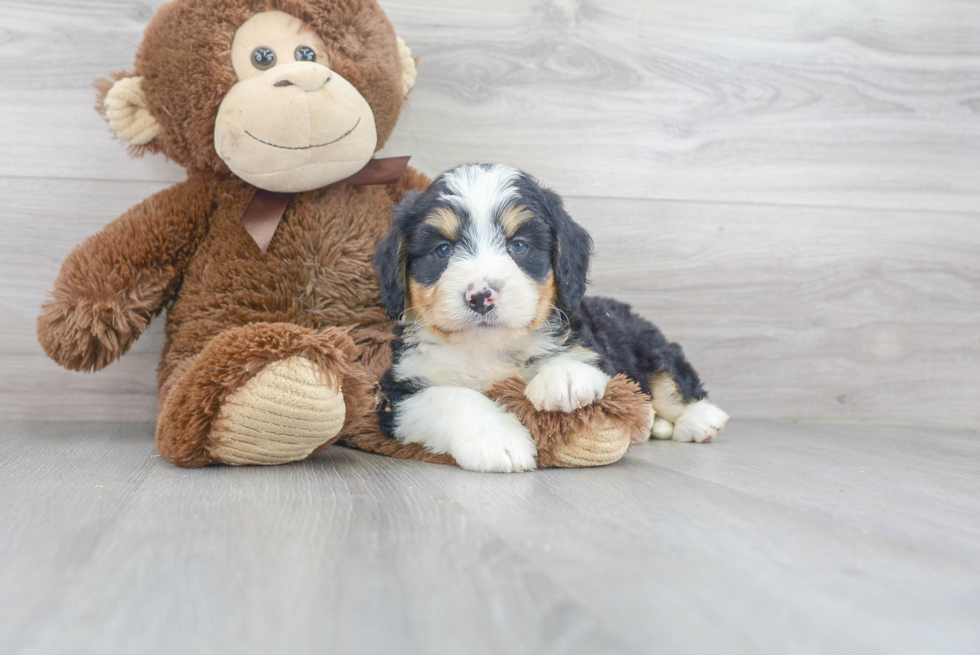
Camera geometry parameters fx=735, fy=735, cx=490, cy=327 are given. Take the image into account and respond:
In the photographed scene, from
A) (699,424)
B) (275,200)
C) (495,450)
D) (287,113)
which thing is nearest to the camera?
(495,450)

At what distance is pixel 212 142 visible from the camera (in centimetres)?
194

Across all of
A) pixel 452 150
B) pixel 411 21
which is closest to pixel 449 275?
pixel 452 150

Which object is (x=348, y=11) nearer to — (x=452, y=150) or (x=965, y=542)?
(x=452, y=150)

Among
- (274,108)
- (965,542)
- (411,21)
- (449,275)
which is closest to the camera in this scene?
(965,542)

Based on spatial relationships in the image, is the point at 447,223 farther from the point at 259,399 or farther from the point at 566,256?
the point at 259,399

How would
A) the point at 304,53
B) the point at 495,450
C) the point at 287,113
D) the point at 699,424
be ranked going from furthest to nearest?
the point at 699,424
the point at 304,53
the point at 287,113
the point at 495,450

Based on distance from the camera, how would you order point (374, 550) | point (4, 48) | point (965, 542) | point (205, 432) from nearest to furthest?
point (374, 550) → point (965, 542) → point (205, 432) → point (4, 48)

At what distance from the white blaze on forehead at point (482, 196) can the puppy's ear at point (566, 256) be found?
0.11 m

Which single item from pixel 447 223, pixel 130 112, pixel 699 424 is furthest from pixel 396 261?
pixel 699 424

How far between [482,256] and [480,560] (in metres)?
0.85

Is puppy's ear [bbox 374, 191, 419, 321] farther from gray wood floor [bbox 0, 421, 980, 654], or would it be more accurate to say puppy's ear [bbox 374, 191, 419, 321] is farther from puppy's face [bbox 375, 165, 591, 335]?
gray wood floor [bbox 0, 421, 980, 654]

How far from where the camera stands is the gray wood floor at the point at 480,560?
2.68 feet

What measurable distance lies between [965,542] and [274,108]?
1.69m

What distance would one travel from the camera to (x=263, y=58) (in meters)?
1.90
